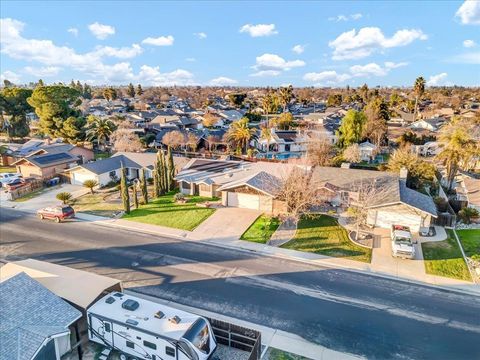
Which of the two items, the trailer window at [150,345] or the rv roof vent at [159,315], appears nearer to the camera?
the trailer window at [150,345]

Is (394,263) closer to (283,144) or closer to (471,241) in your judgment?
(471,241)

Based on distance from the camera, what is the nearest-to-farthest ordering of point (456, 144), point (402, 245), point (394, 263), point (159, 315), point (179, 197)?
point (159, 315) < point (394, 263) < point (402, 245) < point (456, 144) < point (179, 197)

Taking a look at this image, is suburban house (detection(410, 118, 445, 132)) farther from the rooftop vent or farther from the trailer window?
the trailer window

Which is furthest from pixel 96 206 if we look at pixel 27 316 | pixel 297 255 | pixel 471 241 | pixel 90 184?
pixel 471 241

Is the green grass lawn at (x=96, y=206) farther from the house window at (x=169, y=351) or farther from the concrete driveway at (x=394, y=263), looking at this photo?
the concrete driveway at (x=394, y=263)

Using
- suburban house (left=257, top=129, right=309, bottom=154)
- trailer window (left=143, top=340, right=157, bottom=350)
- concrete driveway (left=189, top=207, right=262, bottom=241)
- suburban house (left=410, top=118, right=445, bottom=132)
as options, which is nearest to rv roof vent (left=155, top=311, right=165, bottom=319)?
trailer window (left=143, top=340, right=157, bottom=350)

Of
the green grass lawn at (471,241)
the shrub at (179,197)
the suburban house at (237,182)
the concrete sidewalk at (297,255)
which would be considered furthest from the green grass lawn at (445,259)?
the shrub at (179,197)
